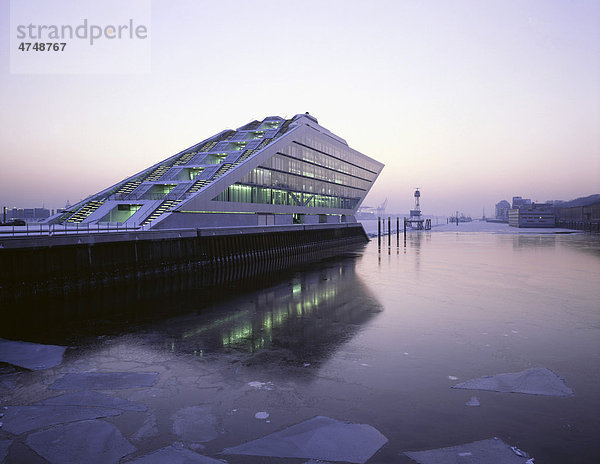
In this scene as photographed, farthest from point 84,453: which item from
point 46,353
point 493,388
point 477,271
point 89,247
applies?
point 477,271

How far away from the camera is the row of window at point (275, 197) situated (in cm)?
5528

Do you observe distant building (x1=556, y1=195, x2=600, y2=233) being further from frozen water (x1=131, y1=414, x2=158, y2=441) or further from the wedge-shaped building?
frozen water (x1=131, y1=414, x2=158, y2=441)

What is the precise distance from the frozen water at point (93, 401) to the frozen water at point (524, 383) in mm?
8725

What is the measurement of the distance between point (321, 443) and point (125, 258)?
2675cm

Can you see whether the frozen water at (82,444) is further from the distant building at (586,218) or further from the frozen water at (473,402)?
the distant building at (586,218)

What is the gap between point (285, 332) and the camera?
1734 centimetres

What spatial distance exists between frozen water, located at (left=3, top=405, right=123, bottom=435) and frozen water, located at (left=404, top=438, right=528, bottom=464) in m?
6.97

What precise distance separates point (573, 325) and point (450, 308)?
5.77 m

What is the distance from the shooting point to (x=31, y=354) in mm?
14125

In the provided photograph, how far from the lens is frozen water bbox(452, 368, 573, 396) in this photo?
10.8 metres

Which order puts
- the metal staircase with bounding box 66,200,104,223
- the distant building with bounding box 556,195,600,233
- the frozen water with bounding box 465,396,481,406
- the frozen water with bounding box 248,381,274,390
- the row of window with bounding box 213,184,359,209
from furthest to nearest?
1. the distant building with bounding box 556,195,600,233
2. the row of window with bounding box 213,184,359,209
3. the metal staircase with bounding box 66,200,104,223
4. the frozen water with bounding box 248,381,274,390
5. the frozen water with bounding box 465,396,481,406

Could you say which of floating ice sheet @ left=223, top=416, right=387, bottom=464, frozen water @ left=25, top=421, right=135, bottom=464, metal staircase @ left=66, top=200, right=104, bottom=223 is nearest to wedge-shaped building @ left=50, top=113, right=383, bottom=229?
metal staircase @ left=66, top=200, right=104, bottom=223

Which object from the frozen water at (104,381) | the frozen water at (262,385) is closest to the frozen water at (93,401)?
the frozen water at (104,381)

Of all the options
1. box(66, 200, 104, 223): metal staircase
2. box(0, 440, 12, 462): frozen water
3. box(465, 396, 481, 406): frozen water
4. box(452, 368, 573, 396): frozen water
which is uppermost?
box(66, 200, 104, 223): metal staircase
